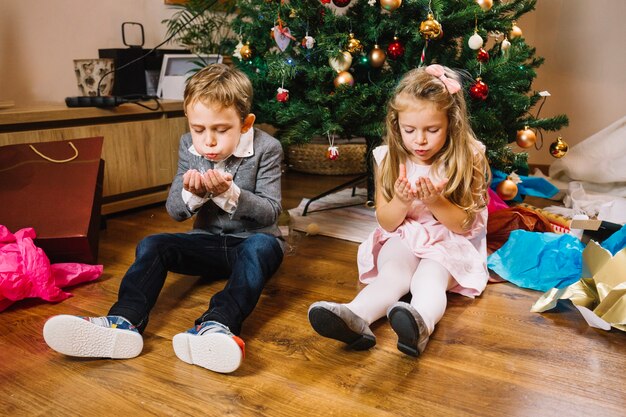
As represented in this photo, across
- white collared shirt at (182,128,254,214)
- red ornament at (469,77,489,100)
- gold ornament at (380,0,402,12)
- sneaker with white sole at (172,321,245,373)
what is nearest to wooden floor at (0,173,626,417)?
sneaker with white sole at (172,321,245,373)

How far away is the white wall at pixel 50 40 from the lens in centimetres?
209

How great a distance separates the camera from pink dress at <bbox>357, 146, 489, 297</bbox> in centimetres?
136

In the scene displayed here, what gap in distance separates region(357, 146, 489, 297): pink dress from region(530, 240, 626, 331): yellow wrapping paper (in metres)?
0.16

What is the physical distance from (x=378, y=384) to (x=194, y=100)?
693mm

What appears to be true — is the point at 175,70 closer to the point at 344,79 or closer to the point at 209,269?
the point at 344,79

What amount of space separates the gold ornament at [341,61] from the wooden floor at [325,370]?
687 mm

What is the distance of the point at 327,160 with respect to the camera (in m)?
2.75

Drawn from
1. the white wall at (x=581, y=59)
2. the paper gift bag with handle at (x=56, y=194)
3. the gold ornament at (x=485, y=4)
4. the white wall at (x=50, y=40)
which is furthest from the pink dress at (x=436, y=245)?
the white wall at (x=581, y=59)

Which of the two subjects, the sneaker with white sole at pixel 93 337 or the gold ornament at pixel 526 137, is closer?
the sneaker with white sole at pixel 93 337

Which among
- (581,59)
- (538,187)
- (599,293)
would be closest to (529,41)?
(581,59)

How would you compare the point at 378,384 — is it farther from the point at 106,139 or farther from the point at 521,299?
the point at 106,139

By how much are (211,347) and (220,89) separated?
55 centimetres

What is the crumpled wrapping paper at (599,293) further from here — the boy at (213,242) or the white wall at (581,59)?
the white wall at (581,59)

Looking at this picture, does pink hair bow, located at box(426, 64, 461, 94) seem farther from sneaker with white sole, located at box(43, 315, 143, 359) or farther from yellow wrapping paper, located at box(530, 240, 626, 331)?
sneaker with white sole, located at box(43, 315, 143, 359)
